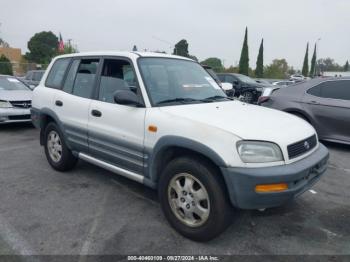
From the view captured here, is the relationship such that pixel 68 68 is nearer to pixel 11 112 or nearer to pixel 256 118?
pixel 256 118

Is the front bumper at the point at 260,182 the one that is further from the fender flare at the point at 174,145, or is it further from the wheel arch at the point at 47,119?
the wheel arch at the point at 47,119

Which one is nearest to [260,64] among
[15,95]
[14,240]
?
[15,95]

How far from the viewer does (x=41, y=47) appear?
72.4 metres

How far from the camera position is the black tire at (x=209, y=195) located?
2.74 meters

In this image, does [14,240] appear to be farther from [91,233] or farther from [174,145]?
[174,145]

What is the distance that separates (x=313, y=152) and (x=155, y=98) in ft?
5.79

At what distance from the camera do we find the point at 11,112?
7.77 metres

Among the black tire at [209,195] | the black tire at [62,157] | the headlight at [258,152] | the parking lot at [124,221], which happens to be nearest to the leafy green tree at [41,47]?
the black tire at [62,157]

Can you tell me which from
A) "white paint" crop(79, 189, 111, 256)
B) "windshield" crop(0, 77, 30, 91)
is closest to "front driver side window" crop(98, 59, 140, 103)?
"white paint" crop(79, 189, 111, 256)

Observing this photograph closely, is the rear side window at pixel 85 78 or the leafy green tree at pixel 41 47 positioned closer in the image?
the rear side window at pixel 85 78

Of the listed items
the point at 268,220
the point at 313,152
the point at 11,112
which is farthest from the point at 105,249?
the point at 11,112

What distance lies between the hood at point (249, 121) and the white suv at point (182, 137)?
1 cm

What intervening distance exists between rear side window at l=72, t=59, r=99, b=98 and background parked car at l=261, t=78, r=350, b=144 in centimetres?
467

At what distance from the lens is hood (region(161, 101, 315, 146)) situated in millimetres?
2779
